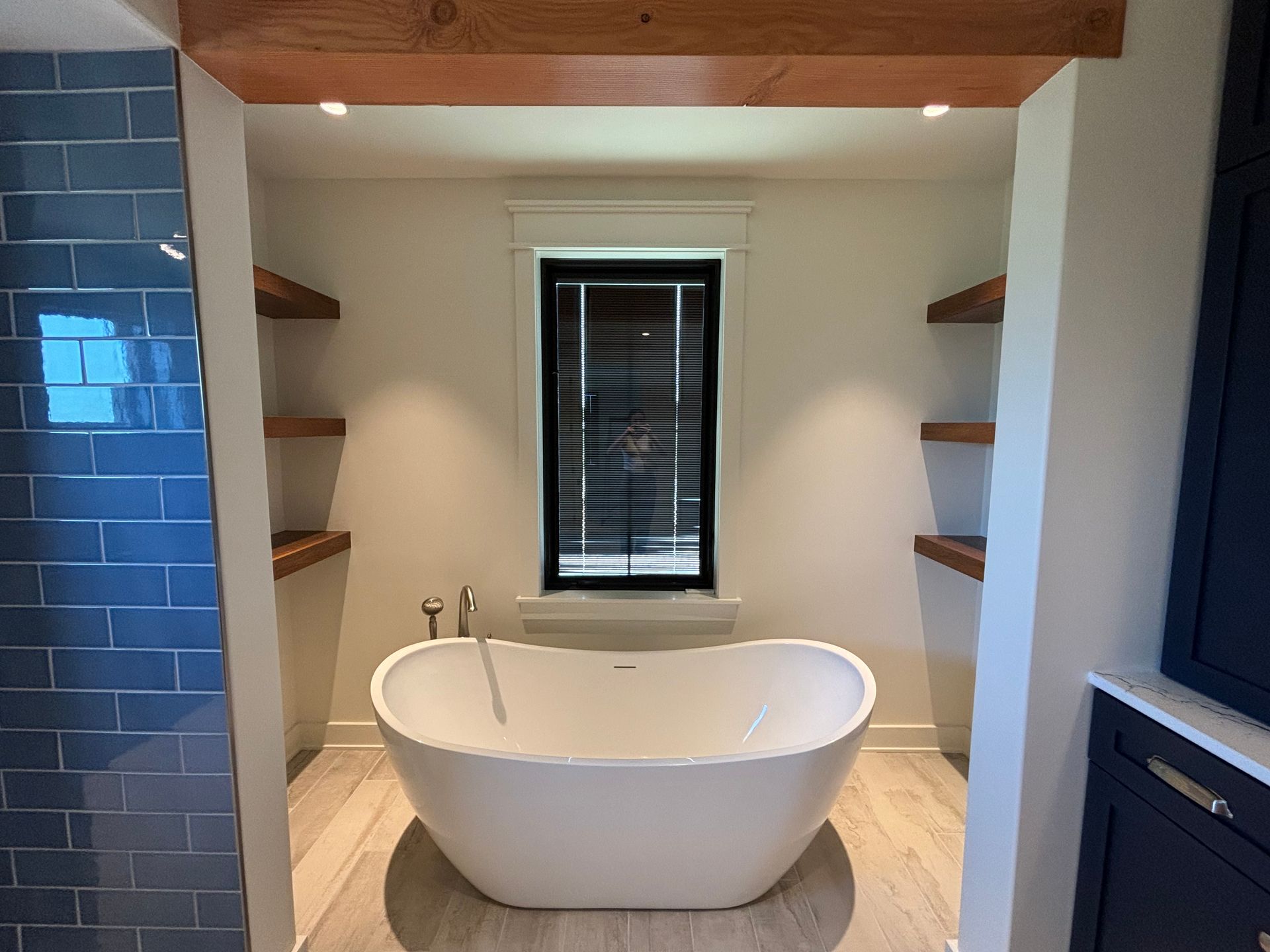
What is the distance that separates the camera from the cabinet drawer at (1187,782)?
0.82 m

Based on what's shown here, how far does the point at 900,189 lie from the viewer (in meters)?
2.06

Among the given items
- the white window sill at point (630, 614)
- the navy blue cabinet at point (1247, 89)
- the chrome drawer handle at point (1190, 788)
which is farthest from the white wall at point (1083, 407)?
the white window sill at point (630, 614)

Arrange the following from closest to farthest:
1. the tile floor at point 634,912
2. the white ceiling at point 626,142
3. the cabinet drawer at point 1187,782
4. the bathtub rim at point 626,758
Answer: the cabinet drawer at point 1187,782
the bathtub rim at point 626,758
the tile floor at point 634,912
the white ceiling at point 626,142

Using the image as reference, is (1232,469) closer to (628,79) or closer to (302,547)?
(628,79)

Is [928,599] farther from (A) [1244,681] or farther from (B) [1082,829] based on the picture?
(A) [1244,681]

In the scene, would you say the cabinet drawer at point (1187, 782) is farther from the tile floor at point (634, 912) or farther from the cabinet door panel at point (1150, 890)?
the tile floor at point (634, 912)

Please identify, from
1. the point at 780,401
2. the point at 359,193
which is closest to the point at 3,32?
the point at 359,193

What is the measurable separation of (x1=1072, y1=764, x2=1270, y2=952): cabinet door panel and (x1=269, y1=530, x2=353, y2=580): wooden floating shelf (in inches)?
85.1

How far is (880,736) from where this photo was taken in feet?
7.56

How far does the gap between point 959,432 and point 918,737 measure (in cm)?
131

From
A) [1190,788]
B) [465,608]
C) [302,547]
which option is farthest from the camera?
[465,608]

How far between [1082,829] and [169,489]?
1953mm

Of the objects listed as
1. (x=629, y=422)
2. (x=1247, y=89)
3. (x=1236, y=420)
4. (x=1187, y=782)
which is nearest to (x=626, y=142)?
(x=629, y=422)

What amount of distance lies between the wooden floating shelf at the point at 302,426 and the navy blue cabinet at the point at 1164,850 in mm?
2221
